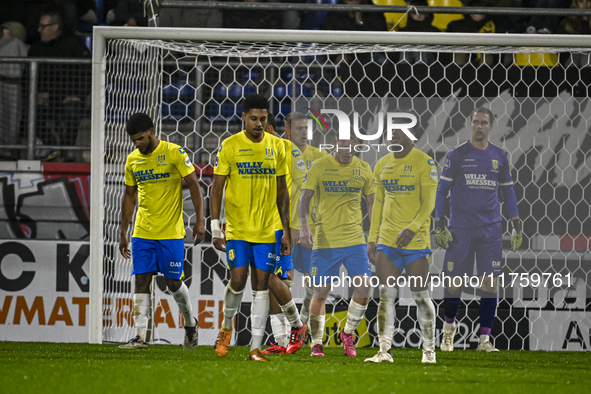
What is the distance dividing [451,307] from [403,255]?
28.5 inches

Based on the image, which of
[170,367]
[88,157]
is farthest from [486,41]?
[88,157]

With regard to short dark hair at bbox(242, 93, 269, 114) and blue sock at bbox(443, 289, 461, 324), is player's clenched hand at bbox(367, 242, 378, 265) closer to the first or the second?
blue sock at bbox(443, 289, 461, 324)

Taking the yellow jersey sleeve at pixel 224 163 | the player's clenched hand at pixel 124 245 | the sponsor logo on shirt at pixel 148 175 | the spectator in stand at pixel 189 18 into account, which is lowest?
the player's clenched hand at pixel 124 245

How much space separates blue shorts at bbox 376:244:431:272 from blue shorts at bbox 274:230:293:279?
2.69ft

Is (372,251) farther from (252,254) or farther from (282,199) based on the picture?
(252,254)

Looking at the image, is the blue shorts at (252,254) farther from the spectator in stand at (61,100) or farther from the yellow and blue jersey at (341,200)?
the spectator in stand at (61,100)

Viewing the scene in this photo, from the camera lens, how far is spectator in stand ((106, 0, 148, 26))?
8387 mm

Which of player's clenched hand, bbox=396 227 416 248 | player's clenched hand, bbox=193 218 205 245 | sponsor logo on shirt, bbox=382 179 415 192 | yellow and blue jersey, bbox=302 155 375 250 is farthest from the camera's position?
yellow and blue jersey, bbox=302 155 375 250

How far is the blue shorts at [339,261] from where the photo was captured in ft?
18.9

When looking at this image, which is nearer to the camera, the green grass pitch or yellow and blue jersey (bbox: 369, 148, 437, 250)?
the green grass pitch

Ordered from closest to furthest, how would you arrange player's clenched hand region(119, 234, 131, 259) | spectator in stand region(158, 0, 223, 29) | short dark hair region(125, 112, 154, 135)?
short dark hair region(125, 112, 154, 135) → player's clenched hand region(119, 234, 131, 259) → spectator in stand region(158, 0, 223, 29)

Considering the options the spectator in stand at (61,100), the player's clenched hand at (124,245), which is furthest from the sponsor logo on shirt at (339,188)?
the spectator in stand at (61,100)

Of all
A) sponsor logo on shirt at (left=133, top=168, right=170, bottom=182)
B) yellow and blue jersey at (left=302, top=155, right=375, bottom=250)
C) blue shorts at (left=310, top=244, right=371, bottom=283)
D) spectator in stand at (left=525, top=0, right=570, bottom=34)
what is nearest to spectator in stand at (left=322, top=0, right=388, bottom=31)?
spectator in stand at (left=525, top=0, right=570, bottom=34)

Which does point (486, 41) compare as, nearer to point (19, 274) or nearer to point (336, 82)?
point (336, 82)
